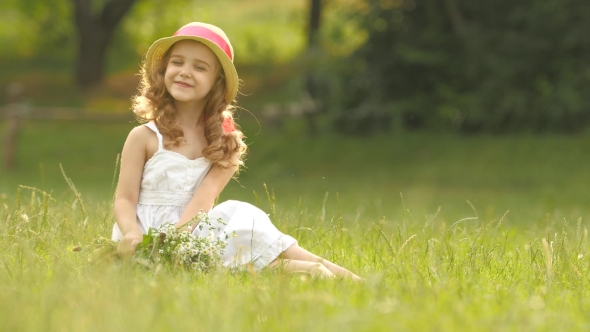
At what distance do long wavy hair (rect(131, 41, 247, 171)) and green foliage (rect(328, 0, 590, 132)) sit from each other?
10499 millimetres

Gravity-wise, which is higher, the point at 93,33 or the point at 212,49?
the point at 93,33

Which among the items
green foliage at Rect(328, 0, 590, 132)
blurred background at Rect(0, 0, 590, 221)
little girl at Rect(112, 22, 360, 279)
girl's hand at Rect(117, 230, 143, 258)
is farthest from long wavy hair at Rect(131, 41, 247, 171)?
green foliage at Rect(328, 0, 590, 132)

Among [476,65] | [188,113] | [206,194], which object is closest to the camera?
[206,194]

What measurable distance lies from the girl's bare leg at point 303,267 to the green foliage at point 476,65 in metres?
11.0

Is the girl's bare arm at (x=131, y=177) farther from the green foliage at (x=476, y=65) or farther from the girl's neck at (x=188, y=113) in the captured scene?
the green foliage at (x=476, y=65)

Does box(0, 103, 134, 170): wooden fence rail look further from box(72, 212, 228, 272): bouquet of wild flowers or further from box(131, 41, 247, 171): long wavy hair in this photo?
box(72, 212, 228, 272): bouquet of wild flowers

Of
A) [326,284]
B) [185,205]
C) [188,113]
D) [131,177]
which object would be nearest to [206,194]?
[185,205]

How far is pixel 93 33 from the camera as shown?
2145 cm

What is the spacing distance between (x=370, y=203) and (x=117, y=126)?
438 inches

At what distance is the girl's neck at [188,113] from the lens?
4.34 m

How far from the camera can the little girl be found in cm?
400

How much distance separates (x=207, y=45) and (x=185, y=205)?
79 centimetres

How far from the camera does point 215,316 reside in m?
2.57

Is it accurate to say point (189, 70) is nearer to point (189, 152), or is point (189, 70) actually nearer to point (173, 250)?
point (189, 152)
